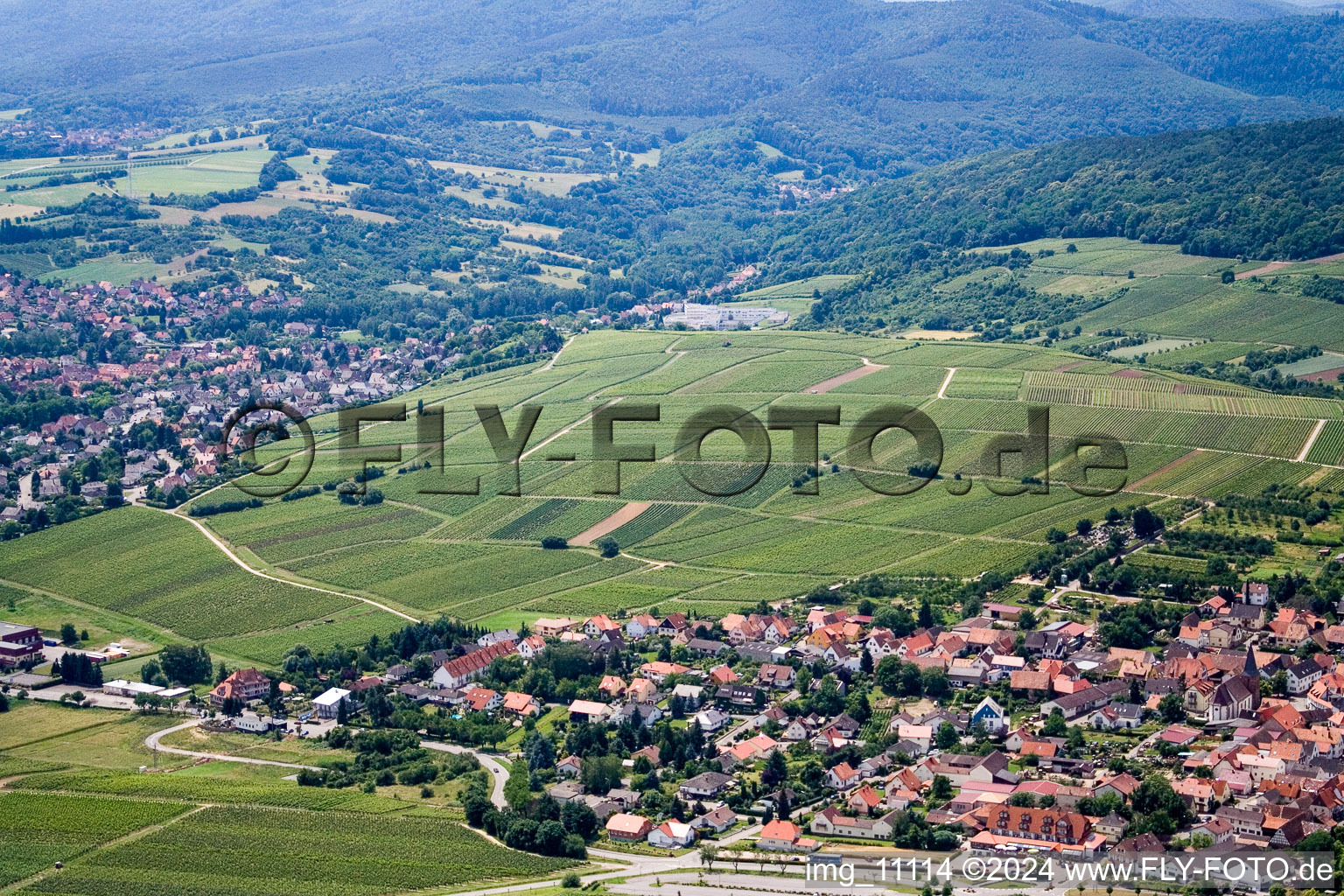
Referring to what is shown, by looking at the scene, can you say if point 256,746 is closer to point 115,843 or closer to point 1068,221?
point 115,843

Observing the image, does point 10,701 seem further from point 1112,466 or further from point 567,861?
point 1112,466

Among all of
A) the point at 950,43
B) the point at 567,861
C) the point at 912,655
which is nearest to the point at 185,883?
the point at 567,861

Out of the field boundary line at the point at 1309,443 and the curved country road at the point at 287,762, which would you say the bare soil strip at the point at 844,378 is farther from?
the curved country road at the point at 287,762

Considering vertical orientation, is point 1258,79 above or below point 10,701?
above

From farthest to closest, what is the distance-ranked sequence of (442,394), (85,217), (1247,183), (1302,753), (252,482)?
(85,217)
(1247,183)
(442,394)
(252,482)
(1302,753)

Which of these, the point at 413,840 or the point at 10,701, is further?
the point at 10,701

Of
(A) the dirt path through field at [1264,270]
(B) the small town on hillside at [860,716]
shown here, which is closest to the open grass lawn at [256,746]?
(B) the small town on hillside at [860,716]

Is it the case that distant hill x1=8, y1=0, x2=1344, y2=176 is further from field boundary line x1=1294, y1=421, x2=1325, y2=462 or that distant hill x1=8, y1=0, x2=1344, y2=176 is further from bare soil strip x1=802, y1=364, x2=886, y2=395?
field boundary line x1=1294, y1=421, x2=1325, y2=462

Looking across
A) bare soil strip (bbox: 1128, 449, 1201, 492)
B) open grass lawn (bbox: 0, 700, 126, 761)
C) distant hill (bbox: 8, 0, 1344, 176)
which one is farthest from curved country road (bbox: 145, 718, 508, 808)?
distant hill (bbox: 8, 0, 1344, 176)
